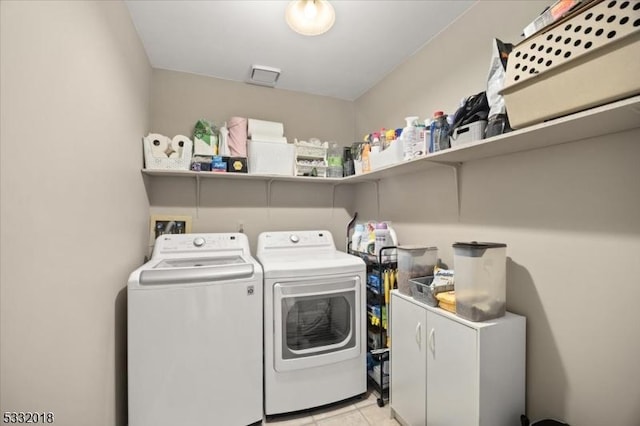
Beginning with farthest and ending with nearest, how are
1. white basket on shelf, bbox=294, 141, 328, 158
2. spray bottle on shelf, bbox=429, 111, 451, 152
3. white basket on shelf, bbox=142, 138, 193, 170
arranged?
white basket on shelf, bbox=294, 141, 328, 158 < white basket on shelf, bbox=142, 138, 193, 170 < spray bottle on shelf, bbox=429, 111, 451, 152

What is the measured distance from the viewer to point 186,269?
1.59m

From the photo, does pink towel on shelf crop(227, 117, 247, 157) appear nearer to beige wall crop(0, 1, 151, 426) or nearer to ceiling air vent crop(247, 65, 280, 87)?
ceiling air vent crop(247, 65, 280, 87)

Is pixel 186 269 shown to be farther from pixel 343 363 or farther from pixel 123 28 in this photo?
pixel 123 28

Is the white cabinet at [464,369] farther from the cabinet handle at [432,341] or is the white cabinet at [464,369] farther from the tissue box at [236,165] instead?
the tissue box at [236,165]

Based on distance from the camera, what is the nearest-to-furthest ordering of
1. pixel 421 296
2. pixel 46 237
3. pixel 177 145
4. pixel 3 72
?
pixel 3 72 → pixel 46 237 → pixel 421 296 → pixel 177 145

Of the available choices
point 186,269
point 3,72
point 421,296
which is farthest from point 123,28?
point 421,296

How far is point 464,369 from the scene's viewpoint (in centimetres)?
128

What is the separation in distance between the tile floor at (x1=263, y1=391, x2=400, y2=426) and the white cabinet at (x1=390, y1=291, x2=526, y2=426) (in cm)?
27

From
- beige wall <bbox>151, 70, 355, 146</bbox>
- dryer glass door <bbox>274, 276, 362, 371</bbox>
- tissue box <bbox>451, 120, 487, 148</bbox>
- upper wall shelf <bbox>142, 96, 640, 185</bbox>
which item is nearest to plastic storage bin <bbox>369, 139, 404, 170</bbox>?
upper wall shelf <bbox>142, 96, 640, 185</bbox>

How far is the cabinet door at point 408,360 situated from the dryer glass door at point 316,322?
1.00ft

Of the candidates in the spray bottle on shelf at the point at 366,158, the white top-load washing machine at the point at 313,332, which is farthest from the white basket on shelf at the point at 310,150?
the white top-load washing machine at the point at 313,332

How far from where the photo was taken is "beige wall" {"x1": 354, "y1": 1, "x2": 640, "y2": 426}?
A: 1053 millimetres

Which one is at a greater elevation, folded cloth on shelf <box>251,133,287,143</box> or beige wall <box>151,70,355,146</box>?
beige wall <box>151,70,355,146</box>

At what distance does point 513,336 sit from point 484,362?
0.73 ft
